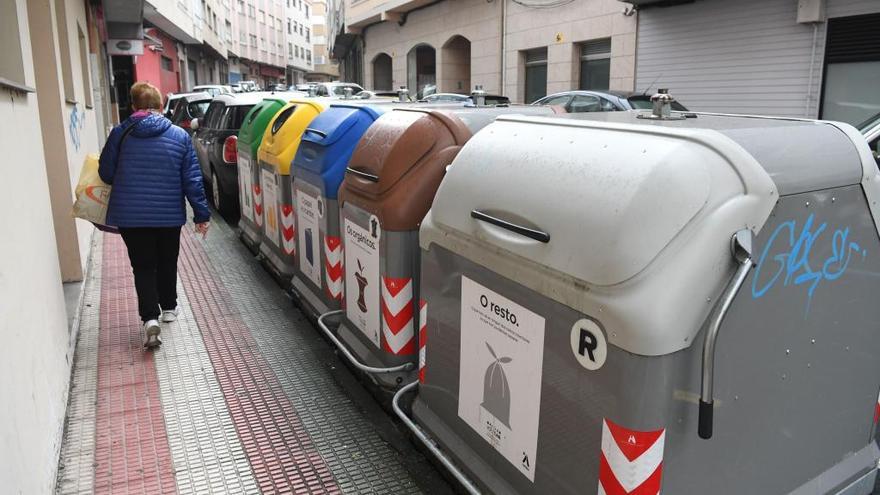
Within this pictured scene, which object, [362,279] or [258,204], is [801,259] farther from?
[258,204]

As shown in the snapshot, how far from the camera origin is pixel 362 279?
156 inches

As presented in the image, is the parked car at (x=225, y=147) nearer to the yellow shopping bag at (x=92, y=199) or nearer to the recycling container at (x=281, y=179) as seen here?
the recycling container at (x=281, y=179)

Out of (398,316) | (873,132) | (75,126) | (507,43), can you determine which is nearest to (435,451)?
(398,316)

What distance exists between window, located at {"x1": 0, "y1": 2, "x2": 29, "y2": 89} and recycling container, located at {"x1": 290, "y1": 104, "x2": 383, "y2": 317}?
1.80 m

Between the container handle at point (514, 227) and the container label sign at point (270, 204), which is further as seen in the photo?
the container label sign at point (270, 204)

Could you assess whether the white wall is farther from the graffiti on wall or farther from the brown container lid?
the graffiti on wall

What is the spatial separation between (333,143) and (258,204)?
249 cm

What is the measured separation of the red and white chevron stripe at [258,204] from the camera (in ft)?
21.5

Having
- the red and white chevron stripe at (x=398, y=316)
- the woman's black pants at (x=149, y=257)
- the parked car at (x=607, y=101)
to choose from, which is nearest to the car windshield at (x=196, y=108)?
the parked car at (x=607, y=101)

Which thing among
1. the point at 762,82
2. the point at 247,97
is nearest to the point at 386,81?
the point at 762,82

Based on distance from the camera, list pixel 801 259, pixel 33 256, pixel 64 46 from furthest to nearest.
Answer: pixel 64 46
pixel 33 256
pixel 801 259

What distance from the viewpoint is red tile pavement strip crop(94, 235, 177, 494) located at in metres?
3.14

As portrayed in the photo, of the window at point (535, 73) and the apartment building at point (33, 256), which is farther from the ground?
the window at point (535, 73)

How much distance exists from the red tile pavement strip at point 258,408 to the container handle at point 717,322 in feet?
5.91
